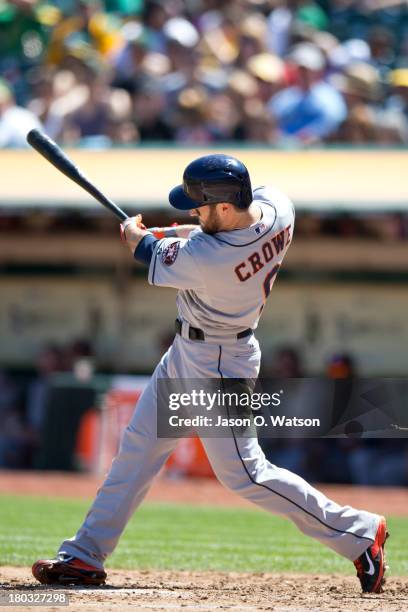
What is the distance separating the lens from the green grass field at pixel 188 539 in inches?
239

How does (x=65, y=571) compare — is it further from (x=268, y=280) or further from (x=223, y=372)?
(x=268, y=280)

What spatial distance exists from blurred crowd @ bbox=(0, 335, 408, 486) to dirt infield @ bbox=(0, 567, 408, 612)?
4.18m

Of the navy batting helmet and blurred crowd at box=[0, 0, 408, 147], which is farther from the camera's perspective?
blurred crowd at box=[0, 0, 408, 147]

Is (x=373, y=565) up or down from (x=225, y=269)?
down

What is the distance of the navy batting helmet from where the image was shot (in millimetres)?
4777

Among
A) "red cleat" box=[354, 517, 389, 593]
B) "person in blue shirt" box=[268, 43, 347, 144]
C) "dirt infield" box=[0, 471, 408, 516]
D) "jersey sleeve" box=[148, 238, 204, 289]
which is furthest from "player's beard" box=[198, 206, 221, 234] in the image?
"person in blue shirt" box=[268, 43, 347, 144]

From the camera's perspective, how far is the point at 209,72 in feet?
39.4

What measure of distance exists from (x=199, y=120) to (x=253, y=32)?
1.34 m

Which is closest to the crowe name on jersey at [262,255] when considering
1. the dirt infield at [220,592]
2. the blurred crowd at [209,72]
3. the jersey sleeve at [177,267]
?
the jersey sleeve at [177,267]

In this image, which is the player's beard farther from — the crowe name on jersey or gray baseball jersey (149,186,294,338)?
the crowe name on jersey

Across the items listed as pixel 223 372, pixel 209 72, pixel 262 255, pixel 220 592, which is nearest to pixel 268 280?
pixel 262 255

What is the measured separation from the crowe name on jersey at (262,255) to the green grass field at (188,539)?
1.83 m

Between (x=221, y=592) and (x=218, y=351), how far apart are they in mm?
1058

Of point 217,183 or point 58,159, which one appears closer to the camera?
point 217,183
